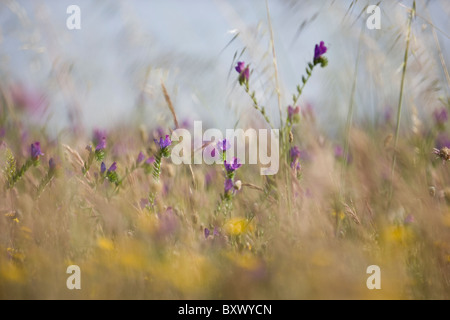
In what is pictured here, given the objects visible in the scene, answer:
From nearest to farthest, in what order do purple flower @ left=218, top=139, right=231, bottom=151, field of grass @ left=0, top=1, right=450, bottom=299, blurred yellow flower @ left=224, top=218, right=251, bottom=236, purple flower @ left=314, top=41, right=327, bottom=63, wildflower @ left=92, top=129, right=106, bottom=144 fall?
field of grass @ left=0, top=1, right=450, bottom=299 → blurred yellow flower @ left=224, top=218, right=251, bottom=236 → purple flower @ left=314, top=41, right=327, bottom=63 → purple flower @ left=218, top=139, right=231, bottom=151 → wildflower @ left=92, top=129, right=106, bottom=144

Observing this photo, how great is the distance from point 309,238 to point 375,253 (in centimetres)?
26

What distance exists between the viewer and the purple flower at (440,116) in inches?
71.1

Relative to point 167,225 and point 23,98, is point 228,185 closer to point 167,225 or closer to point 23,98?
point 167,225

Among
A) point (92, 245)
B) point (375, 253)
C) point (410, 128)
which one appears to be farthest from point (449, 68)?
point (92, 245)

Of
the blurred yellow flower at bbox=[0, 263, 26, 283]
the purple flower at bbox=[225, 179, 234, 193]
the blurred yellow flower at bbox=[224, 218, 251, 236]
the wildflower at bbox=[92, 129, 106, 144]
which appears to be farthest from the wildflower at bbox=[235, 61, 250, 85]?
the blurred yellow flower at bbox=[0, 263, 26, 283]

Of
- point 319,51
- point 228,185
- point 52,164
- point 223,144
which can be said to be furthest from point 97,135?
point 319,51

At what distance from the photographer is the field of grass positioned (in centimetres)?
99

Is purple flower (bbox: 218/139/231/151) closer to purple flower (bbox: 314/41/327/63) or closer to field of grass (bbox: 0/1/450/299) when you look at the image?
field of grass (bbox: 0/1/450/299)

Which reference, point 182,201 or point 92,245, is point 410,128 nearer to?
point 182,201

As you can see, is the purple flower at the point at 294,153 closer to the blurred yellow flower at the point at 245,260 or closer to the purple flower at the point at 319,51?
the purple flower at the point at 319,51

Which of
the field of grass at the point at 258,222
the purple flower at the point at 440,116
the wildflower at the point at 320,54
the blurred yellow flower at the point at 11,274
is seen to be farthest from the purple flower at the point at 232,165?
the purple flower at the point at 440,116

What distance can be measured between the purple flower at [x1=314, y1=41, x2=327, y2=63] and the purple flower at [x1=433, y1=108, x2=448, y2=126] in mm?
634

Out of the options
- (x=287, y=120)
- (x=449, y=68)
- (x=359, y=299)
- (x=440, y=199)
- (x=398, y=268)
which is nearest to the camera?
(x=359, y=299)
